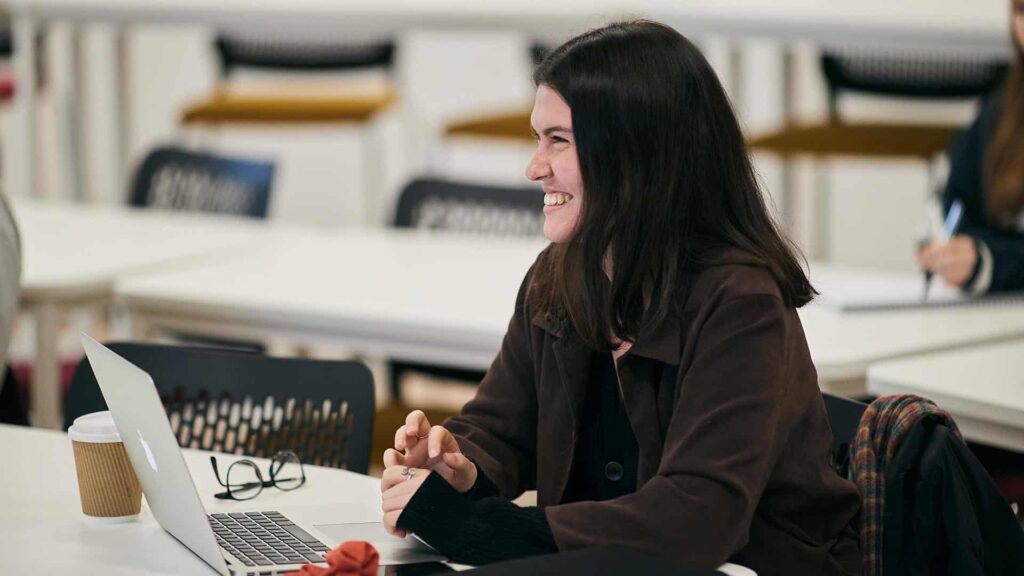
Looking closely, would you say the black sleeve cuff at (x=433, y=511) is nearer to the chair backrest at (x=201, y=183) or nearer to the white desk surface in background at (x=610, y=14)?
the chair backrest at (x=201, y=183)

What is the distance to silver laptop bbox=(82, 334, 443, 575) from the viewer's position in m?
1.46

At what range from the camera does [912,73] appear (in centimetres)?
497

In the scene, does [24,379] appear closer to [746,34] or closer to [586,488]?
[586,488]

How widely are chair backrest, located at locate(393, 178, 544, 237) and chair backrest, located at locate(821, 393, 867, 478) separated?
1534 mm

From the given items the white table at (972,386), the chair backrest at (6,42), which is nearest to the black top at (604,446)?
the white table at (972,386)

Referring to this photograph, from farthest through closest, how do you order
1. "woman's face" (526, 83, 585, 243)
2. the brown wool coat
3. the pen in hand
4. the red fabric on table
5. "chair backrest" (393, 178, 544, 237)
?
"chair backrest" (393, 178, 544, 237), the pen in hand, "woman's face" (526, 83, 585, 243), the brown wool coat, the red fabric on table

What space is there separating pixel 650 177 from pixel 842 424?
1.47 ft

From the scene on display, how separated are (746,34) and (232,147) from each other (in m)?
3.11

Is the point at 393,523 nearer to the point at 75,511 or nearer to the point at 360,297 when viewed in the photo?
the point at 75,511

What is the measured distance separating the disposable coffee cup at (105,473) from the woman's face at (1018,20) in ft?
6.54

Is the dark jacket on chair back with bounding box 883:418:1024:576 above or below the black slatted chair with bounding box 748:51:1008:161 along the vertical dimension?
below

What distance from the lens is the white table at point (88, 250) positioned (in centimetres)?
296

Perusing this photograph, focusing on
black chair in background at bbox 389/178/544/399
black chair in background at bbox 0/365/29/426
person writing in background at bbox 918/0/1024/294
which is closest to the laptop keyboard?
black chair in background at bbox 0/365/29/426

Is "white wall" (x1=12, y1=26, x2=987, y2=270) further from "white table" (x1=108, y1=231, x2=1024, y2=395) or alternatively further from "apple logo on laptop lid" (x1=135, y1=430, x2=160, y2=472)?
"apple logo on laptop lid" (x1=135, y1=430, x2=160, y2=472)
